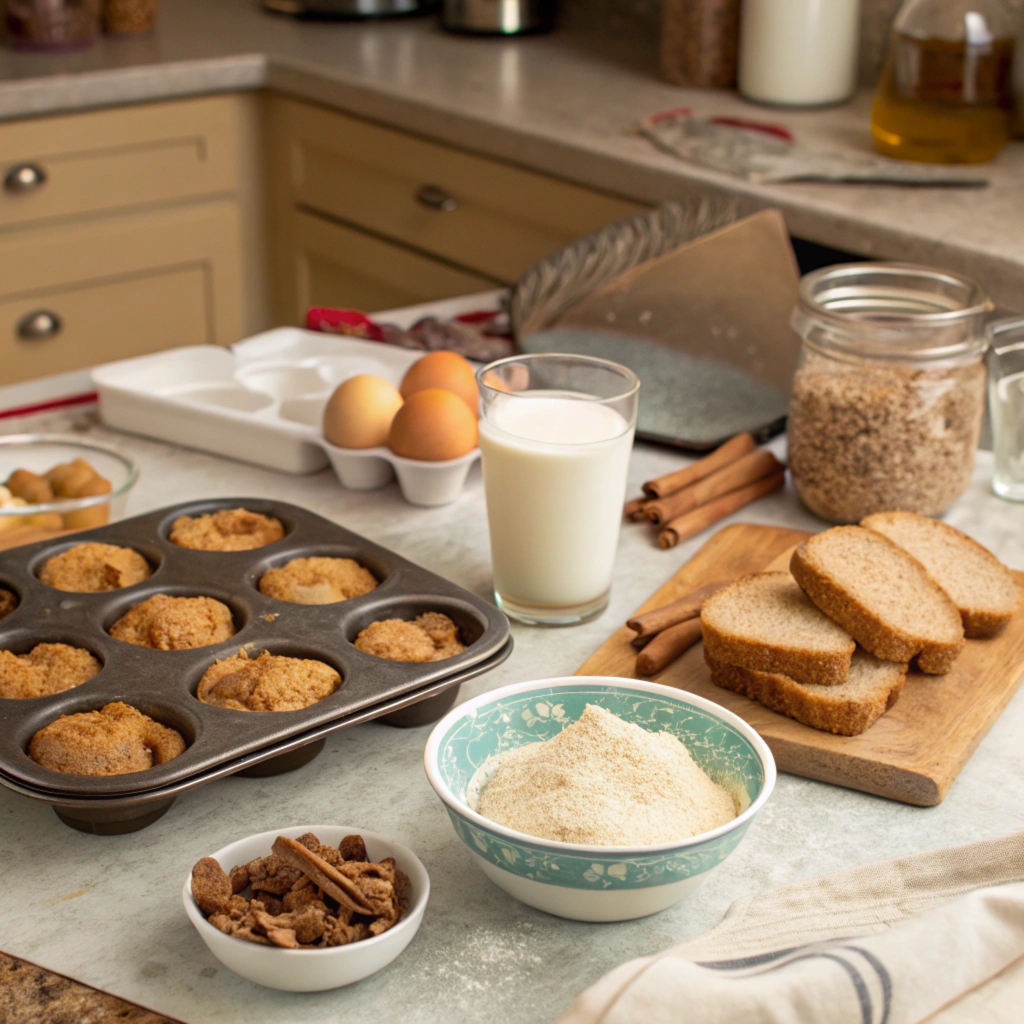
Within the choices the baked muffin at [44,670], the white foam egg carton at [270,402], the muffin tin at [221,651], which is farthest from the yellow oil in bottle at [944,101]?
the baked muffin at [44,670]

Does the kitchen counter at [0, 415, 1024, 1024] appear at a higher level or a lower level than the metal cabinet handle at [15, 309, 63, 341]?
higher

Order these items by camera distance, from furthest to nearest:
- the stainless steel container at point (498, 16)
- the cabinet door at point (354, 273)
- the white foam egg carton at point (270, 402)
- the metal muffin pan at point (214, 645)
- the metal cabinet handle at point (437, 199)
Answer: the stainless steel container at point (498, 16) → the cabinet door at point (354, 273) → the metal cabinet handle at point (437, 199) → the white foam egg carton at point (270, 402) → the metal muffin pan at point (214, 645)

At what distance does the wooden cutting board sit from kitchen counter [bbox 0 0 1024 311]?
0.74 metres

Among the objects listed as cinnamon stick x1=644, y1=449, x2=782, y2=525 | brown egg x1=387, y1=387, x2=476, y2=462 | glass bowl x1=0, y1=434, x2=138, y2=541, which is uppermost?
brown egg x1=387, y1=387, x2=476, y2=462

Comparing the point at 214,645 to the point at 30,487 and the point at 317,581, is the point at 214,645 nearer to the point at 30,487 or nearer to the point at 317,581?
the point at 317,581

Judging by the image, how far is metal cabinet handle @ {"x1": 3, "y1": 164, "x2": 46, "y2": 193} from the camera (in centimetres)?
245

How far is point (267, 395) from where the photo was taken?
1.43 meters

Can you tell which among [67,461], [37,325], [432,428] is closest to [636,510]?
[432,428]

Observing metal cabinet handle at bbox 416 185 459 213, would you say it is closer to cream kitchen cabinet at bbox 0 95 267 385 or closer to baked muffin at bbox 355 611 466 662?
cream kitchen cabinet at bbox 0 95 267 385

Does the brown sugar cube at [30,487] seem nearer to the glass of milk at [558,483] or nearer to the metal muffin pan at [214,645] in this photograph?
the metal muffin pan at [214,645]

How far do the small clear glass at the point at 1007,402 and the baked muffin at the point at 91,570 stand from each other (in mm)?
866

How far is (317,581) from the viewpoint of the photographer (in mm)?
1035

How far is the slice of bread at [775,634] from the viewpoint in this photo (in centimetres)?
94

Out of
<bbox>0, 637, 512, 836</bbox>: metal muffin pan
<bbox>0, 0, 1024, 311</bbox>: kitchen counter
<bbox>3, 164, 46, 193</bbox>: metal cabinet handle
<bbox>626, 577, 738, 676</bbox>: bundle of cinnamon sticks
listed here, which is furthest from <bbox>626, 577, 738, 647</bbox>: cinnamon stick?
<bbox>3, 164, 46, 193</bbox>: metal cabinet handle
